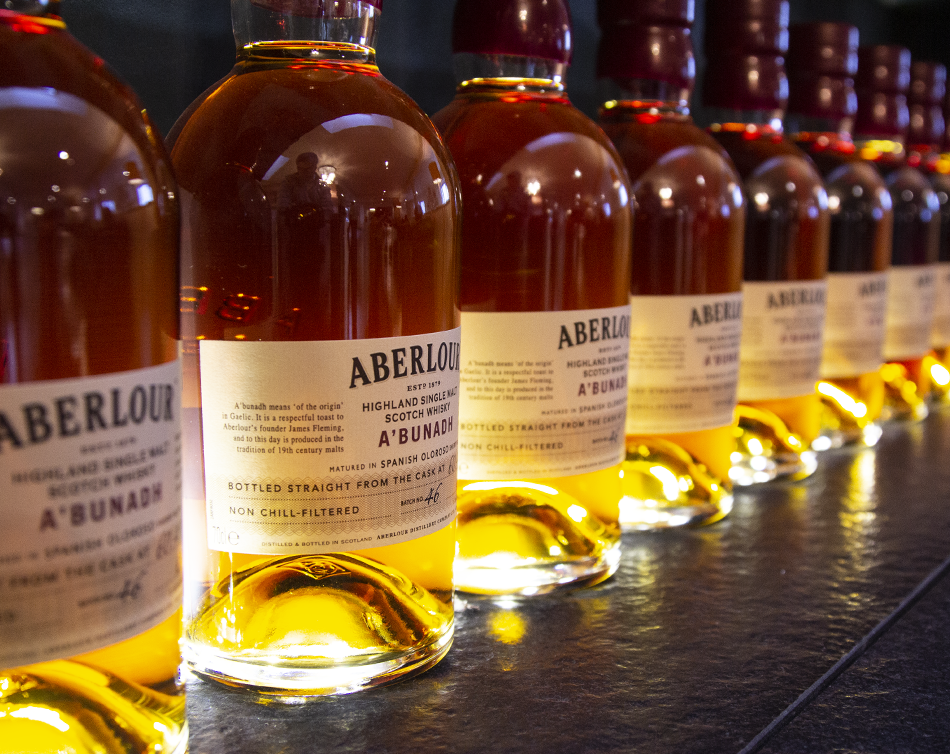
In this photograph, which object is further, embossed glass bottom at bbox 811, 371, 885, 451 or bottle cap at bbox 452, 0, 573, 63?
embossed glass bottom at bbox 811, 371, 885, 451

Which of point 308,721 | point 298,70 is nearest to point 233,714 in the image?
point 308,721

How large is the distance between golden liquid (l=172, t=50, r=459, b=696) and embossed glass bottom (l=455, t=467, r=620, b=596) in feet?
0.30

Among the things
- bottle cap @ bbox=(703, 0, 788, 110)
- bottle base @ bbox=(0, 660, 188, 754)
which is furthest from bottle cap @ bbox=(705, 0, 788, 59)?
bottle base @ bbox=(0, 660, 188, 754)

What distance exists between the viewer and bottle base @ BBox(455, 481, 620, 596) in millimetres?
546

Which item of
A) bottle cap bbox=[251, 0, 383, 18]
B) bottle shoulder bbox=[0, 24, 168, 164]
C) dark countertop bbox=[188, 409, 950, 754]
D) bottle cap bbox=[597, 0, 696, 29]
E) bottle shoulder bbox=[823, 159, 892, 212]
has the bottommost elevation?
dark countertop bbox=[188, 409, 950, 754]

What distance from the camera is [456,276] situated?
1.55 ft

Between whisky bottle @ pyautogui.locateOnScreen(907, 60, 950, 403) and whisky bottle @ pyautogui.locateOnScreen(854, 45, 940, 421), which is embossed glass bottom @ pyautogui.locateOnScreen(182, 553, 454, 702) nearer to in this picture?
whisky bottle @ pyautogui.locateOnScreen(854, 45, 940, 421)

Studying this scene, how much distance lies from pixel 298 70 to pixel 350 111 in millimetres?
40

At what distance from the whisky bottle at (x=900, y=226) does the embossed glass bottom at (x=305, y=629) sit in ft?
2.55

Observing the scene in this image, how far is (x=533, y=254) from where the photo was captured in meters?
0.53

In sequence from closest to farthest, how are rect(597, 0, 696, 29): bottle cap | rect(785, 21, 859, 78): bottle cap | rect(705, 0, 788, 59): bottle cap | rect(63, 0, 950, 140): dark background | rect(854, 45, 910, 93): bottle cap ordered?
rect(63, 0, 950, 140): dark background, rect(597, 0, 696, 29): bottle cap, rect(705, 0, 788, 59): bottle cap, rect(785, 21, 859, 78): bottle cap, rect(854, 45, 910, 93): bottle cap

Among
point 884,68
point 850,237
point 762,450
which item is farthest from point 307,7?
point 884,68

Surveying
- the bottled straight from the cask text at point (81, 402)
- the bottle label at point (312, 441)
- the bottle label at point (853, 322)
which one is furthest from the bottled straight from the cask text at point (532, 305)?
the bottle label at point (853, 322)

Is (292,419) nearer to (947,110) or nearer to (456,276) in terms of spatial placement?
(456,276)
